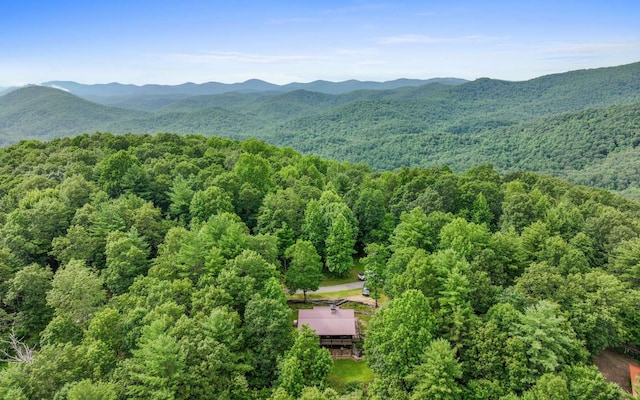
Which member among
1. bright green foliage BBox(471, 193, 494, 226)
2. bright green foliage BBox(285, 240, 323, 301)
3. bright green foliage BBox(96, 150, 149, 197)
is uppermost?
bright green foliage BBox(96, 150, 149, 197)

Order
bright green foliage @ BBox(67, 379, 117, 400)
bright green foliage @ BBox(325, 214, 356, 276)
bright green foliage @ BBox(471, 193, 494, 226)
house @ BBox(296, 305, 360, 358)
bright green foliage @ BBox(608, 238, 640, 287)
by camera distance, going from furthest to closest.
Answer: bright green foliage @ BBox(471, 193, 494, 226)
bright green foliage @ BBox(325, 214, 356, 276)
bright green foliage @ BBox(608, 238, 640, 287)
house @ BBox(296, 305, 360, 358)
bright green foliage @ BBox(67, 379, 117, 400)

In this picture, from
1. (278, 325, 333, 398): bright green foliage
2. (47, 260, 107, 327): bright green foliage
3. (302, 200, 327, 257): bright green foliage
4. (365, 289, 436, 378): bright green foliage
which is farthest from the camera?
(302, 200, 327, 257): bright green foliage

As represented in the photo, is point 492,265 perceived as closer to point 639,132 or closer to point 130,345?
point 130,345

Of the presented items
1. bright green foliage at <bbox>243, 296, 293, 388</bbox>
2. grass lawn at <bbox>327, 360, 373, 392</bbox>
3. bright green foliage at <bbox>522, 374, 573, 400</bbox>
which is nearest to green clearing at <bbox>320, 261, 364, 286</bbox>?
grass lawn at <bbox>327, 360, 373, 392</bbox>

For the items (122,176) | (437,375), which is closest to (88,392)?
(437,375)

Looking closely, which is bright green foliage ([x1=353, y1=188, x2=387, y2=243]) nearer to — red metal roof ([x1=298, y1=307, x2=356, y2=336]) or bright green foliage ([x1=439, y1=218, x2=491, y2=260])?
bright green foliage ([x1=439, y1=218, x2=491, y2=260])

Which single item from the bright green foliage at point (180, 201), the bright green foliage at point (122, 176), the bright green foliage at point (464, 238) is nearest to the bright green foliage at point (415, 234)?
the bright green foliage at point (464, 238)

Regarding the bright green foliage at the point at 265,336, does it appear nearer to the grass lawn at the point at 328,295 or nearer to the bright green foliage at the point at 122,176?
the grass lawn at the point at 328,295
